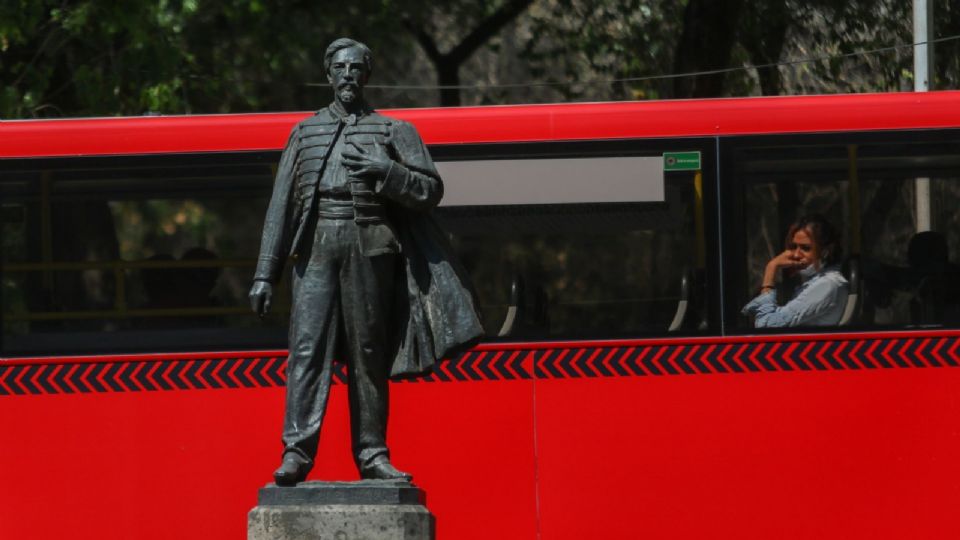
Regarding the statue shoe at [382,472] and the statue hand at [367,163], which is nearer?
the statue hand at [367,163]

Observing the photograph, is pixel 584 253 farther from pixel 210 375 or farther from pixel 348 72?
pixel 348 72

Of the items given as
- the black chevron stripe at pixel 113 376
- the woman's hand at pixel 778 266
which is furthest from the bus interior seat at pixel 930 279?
the black chevron stripe at pixel 113 376

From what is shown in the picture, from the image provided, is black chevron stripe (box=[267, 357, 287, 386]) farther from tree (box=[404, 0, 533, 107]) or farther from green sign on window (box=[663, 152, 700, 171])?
tree (box=[404, 0, 533, 107])

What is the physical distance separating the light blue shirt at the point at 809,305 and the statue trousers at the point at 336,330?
3.36 metres

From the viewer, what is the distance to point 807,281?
443 inches

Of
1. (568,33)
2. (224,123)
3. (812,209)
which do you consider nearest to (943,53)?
(568,33)

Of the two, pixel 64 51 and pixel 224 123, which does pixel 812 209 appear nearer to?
pixel 224 123

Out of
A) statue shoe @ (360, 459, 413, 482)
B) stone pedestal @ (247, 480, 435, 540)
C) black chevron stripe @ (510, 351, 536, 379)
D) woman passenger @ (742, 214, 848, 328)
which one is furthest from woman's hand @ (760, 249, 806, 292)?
stone pedestal @ (247, 480, 435, 540)

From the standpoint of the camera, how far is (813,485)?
1138cm

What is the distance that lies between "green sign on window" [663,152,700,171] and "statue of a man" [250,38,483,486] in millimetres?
3076

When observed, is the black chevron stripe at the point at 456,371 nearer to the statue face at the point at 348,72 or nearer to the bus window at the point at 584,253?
the bus window at the point at 584,253

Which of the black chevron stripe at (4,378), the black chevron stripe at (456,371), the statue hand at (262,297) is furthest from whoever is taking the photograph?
the black chevron stripe at (4,378)

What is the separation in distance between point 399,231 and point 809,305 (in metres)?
3.49

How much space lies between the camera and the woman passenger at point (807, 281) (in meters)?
11.2
